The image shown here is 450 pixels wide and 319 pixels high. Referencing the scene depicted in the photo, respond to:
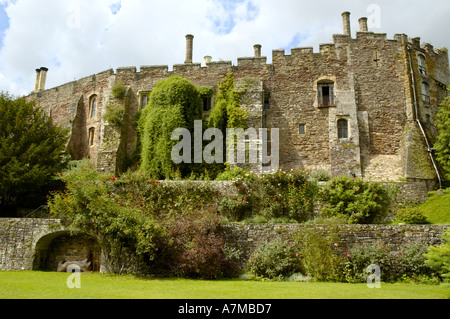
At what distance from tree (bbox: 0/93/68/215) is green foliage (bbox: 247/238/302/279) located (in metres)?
12.2

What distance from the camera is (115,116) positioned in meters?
24.9

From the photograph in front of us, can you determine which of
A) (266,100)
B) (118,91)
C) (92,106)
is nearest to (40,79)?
(92,106)

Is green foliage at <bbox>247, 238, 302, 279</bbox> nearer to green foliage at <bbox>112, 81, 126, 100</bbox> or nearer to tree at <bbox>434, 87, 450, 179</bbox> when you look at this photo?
tree at <bbox>434, 87, 450, 179</bbox>

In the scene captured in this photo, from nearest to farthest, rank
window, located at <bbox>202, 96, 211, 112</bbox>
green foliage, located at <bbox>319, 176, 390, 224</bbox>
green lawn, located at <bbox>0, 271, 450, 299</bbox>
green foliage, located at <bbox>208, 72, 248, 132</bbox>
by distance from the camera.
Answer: green lawn, located at <bbox>0, 271, 450, 299</bbox>, green foliage, located at <bbox>319, 176, 390, 224</bbox>, green foliage, located at <bbox>208, 72, 248, 132</bbox>, window, located at <bbox>202, 96, 211, 112</bbox>

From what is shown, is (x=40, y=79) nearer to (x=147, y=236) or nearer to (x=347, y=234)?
(x=147, y=236)

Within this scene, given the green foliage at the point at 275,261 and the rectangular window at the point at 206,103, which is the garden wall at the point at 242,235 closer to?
the green foliage at the point at 275,261

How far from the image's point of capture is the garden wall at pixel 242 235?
43.4 feet

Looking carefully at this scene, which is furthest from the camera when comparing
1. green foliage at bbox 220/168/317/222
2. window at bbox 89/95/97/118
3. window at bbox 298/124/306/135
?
window at bbox 89/95/97/118

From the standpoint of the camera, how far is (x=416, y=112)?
923 inches

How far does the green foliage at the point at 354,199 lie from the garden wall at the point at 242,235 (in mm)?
2883

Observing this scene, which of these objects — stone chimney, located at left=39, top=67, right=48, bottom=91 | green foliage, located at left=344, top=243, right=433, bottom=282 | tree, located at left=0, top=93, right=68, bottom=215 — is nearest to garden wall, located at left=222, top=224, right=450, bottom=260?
green foliage, located at left=344, top=243, right=433, bottom=282

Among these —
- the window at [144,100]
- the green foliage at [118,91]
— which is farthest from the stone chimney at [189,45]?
the green foliage at [118,91]

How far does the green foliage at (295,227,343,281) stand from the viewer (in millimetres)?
12422
